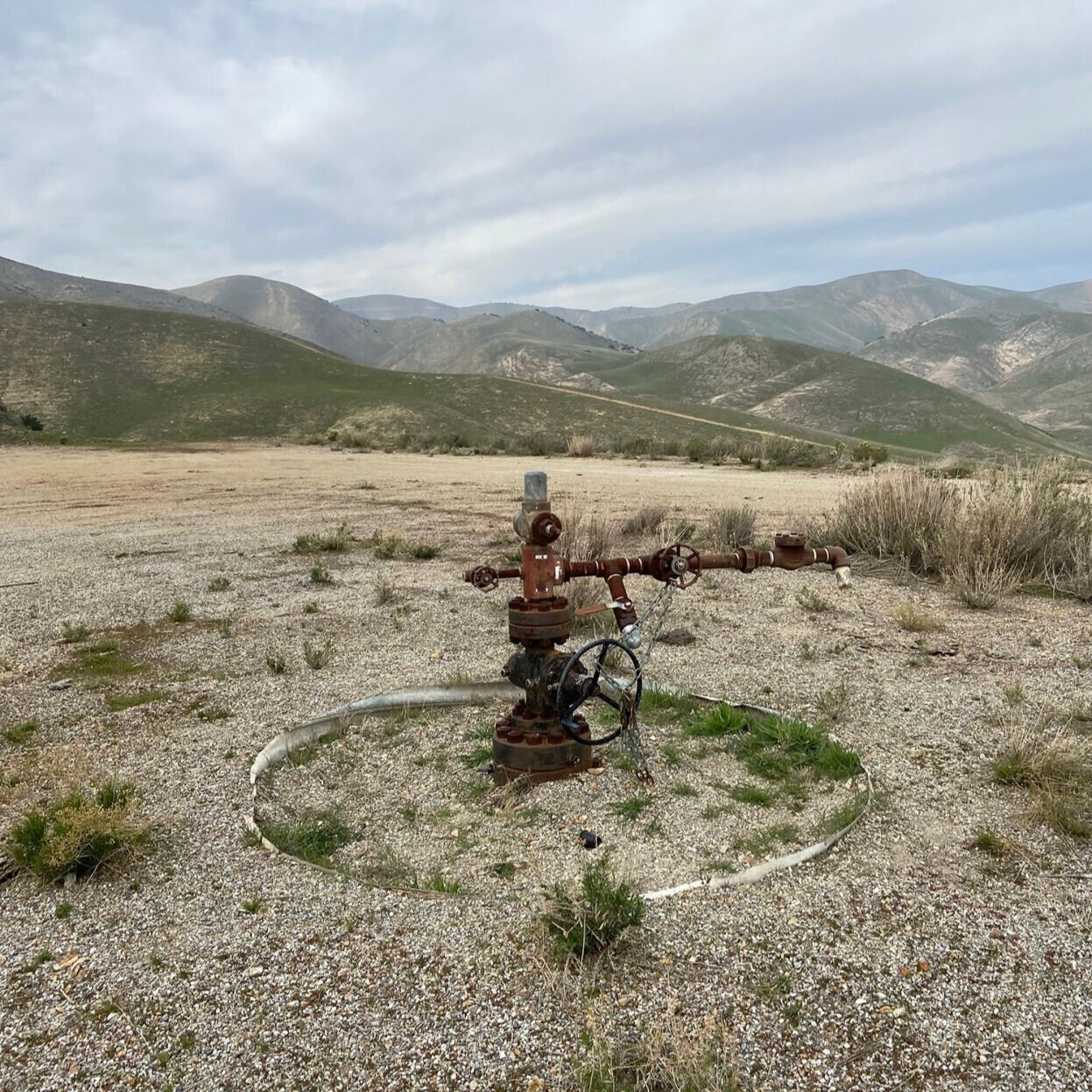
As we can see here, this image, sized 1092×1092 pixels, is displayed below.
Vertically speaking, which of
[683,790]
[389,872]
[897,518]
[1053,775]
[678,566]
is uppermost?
[678,566]

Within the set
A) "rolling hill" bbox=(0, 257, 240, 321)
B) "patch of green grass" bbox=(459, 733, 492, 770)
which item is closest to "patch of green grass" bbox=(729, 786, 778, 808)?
"patch of green grass" bbox=(459, 733, 492, 770)

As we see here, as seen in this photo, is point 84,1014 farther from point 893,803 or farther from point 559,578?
point 893,803

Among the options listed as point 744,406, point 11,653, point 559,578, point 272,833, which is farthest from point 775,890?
point 744,406

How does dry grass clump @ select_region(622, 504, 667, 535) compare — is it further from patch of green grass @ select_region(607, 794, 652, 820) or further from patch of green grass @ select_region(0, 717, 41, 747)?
patch of green grass @ select_region(0, 717, 41, 747)

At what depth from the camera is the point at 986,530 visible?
27.3 feet

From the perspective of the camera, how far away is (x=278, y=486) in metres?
19.8

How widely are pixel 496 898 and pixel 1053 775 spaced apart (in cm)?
287

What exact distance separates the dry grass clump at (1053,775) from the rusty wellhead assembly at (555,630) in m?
1.25

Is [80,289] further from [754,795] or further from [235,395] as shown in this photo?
[754,795]

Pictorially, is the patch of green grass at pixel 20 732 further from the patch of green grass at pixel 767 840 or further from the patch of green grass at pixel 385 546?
the patch of green grass at pixel 385 546

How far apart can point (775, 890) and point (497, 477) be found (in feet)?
63.3

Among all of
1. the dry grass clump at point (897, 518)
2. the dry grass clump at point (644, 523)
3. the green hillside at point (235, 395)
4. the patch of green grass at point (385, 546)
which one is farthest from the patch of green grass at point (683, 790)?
the green hillside at point (235, 395)

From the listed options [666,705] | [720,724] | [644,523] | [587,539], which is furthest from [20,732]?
[644,523]

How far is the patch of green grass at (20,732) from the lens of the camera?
4637 millimetres
